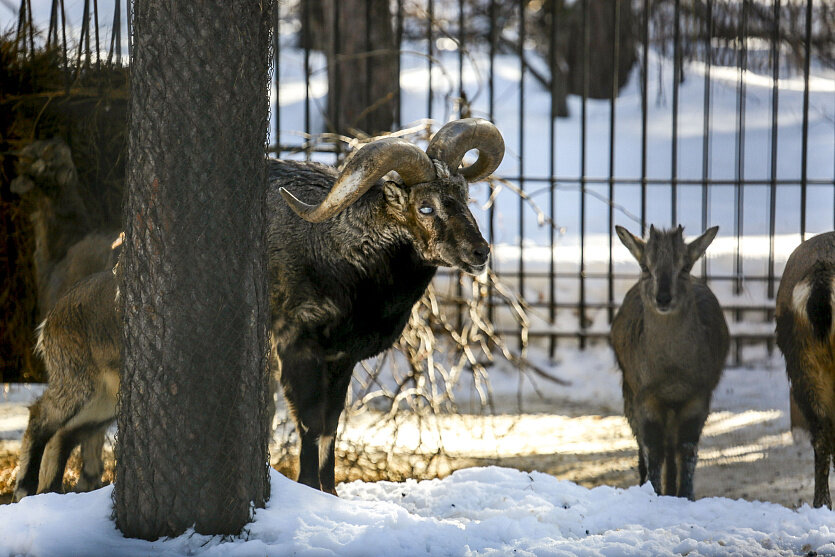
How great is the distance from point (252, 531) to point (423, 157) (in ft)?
6.49

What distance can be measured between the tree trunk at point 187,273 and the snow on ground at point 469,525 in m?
0.16

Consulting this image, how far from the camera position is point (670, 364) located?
211 inches

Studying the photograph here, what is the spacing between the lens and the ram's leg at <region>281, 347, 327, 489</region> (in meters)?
5.00

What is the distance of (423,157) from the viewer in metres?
4.64

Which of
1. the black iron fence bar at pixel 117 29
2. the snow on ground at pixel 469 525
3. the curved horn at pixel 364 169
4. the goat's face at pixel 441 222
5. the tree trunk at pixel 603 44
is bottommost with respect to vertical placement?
the snow on ground at pixel 469 525

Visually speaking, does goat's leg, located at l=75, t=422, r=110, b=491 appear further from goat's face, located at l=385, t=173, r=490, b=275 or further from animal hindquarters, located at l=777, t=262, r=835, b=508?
animal hindquarters, located at l=777, t=262, r=835, b=508

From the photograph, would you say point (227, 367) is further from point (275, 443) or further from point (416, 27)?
point (416, 27)

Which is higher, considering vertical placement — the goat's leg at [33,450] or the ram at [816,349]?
the ram at [816,349]

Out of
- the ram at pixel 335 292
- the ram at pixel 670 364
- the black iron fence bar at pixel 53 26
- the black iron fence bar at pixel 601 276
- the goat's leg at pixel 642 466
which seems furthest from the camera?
the black iron fence bar at pixel 601 276

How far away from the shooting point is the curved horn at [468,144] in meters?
4.84

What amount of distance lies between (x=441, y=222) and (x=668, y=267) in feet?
4.57

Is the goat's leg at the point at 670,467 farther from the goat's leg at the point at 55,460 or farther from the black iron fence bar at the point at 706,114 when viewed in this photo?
Answer: the black iron fence bar at the point at 706,114

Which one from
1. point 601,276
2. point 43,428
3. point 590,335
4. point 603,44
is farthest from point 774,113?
point 603,44

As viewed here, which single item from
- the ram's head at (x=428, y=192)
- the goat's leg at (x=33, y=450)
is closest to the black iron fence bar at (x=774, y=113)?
the ram's head at (x=428, y=192)
